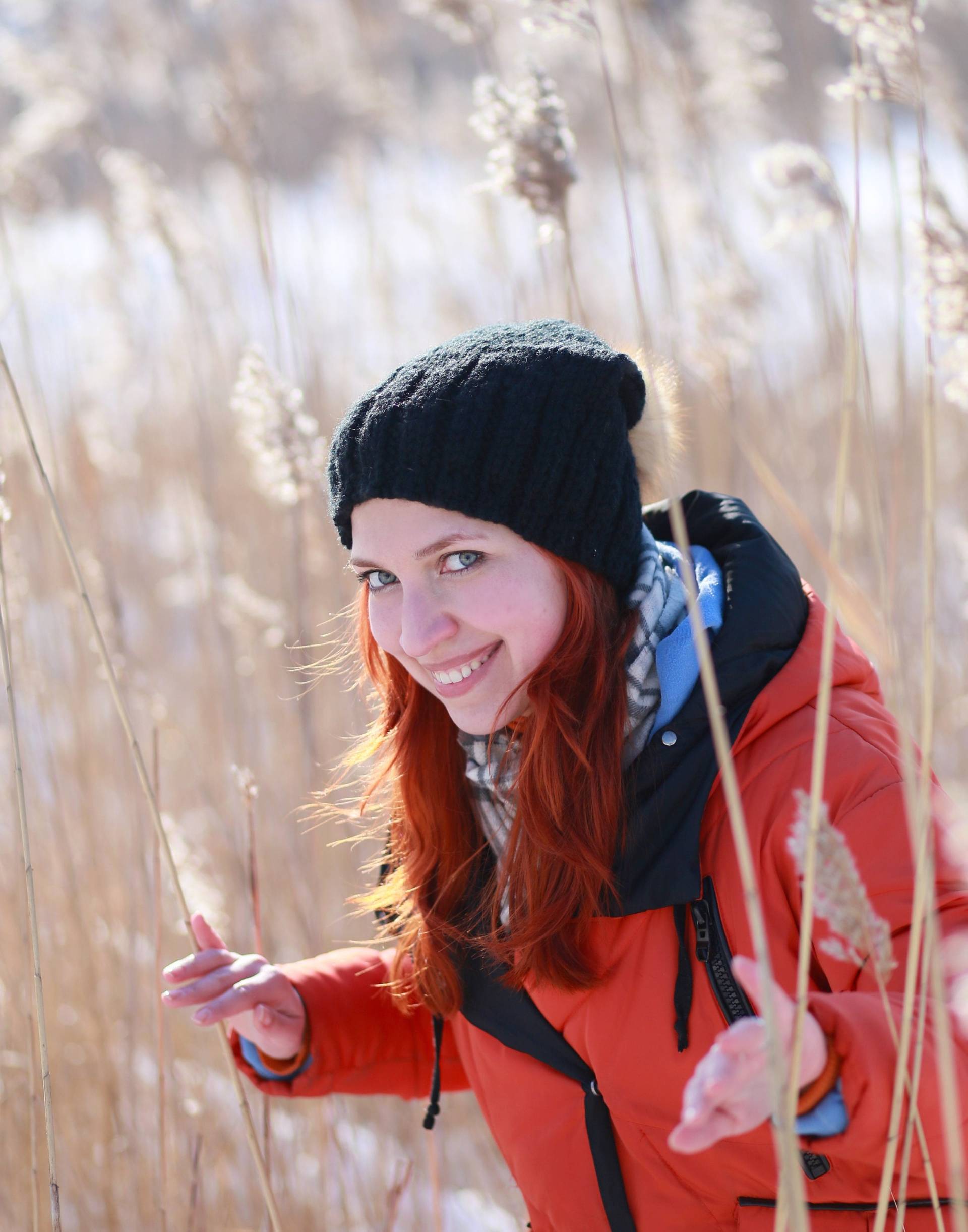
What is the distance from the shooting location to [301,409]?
156 cm

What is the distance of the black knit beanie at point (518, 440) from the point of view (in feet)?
3.53

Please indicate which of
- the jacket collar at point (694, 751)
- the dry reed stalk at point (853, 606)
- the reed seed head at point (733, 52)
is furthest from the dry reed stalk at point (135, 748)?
the reed seed head at point (733, 52)

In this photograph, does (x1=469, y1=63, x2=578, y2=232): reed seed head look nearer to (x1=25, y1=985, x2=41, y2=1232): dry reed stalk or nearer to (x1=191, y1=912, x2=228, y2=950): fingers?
(x1=191, y1=912, x2=228, y2=950): fingers

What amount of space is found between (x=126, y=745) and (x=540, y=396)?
165 cm

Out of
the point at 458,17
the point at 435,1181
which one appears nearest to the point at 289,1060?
the point at 435,1181

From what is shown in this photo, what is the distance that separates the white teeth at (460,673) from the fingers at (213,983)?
0.40m

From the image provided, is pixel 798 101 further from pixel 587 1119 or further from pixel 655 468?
pixel 587 1119

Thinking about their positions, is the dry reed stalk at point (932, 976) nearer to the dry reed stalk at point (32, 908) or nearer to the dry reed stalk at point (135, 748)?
the dry reed stalk at point (135, 748)

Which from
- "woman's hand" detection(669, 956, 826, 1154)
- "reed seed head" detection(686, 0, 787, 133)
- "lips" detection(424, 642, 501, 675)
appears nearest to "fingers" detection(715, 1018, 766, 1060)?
"woman's hand" detection(669, 956, 826, 1154)

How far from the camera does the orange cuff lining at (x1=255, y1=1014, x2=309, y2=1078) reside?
4.31ft

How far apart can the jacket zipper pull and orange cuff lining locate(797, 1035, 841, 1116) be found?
0.85 feet

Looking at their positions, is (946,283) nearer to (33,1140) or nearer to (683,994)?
(683,994)

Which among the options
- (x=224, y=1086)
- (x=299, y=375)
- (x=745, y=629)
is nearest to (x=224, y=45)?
(x=299, y=375)

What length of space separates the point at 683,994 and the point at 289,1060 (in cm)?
59
